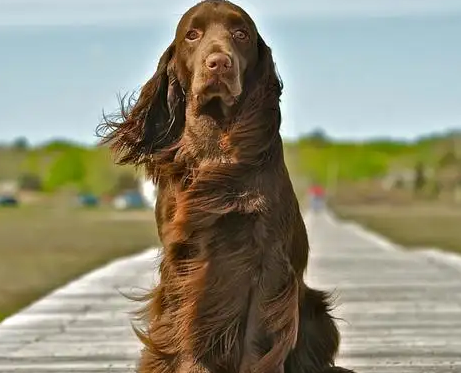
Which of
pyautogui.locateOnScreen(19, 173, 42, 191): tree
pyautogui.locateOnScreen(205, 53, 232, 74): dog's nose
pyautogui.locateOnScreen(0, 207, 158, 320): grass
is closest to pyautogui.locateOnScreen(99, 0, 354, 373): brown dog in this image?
pyautogui.locateOnScreen(205, 53, 232, 74): dog's nose

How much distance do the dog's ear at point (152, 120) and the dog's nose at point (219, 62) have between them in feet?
1.63

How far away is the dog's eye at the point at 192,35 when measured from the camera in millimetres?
5559

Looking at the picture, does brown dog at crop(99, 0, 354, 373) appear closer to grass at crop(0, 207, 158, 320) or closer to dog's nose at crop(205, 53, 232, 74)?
dog's nose at crop(205, 53, 232, 74)

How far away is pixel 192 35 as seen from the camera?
5.58 metres

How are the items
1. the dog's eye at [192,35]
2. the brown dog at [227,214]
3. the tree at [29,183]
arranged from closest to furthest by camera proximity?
the brown dog at [227,214] → the dog's eye at [192,35] → the tree at [29,183]

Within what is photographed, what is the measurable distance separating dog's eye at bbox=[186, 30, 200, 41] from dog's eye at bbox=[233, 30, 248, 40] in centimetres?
17

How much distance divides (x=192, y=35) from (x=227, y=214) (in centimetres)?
80

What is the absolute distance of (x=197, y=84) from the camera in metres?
5.45

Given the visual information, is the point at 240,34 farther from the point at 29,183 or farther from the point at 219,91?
the point at 29,183

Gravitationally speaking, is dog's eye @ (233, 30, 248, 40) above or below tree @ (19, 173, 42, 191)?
above

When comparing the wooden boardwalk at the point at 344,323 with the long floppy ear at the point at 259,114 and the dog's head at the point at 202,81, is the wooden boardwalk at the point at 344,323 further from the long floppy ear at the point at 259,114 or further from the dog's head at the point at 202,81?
the long floppy ear at the point at 259,114

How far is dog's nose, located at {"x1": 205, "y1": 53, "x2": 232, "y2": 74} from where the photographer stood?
5.30 meters

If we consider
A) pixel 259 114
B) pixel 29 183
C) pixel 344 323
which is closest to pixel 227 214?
pixel 259 114

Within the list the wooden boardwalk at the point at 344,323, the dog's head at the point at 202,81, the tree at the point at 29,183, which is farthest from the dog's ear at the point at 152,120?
the tree at the point at 29,183
